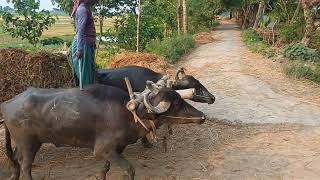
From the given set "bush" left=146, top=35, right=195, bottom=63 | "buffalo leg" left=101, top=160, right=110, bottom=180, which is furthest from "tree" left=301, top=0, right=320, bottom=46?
"buffalo leg" left=101, top=160, right=110, bottom=180

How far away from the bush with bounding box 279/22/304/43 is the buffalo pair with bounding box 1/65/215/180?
12.6 m

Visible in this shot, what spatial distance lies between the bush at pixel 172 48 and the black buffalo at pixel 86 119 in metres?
9.45

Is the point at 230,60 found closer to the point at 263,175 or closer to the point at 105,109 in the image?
the point at 263,175

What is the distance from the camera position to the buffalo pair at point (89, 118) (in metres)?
4.75

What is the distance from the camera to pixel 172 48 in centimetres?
1534

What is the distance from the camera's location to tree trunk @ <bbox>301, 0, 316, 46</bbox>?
46.0 ft

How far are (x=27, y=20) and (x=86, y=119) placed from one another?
751 cm

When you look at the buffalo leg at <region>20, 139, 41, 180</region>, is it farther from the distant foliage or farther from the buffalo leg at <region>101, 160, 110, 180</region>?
the distant foliage

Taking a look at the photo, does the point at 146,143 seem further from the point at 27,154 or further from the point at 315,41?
the point at 315,41

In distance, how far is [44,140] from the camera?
4.98 meters

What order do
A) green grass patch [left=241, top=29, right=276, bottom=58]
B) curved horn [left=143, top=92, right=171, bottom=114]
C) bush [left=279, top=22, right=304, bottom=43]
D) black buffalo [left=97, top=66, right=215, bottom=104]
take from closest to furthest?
curved horn [left=143, top=92, right=171, bottom=114] → black buffalo [left=97, top=66, right=215, bottom=104] → green grass patch [left=241, top=29, right=276, bottom=58] → bush [left=279, top=22, right=304, bottom=43]

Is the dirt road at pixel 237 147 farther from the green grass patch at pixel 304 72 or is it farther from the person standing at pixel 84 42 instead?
the person standing at pixel 84 42

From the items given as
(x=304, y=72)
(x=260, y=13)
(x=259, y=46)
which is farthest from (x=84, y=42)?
(x=260, y=13)

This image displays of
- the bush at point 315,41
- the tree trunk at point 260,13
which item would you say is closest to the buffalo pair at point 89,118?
the bush at point 315,41
